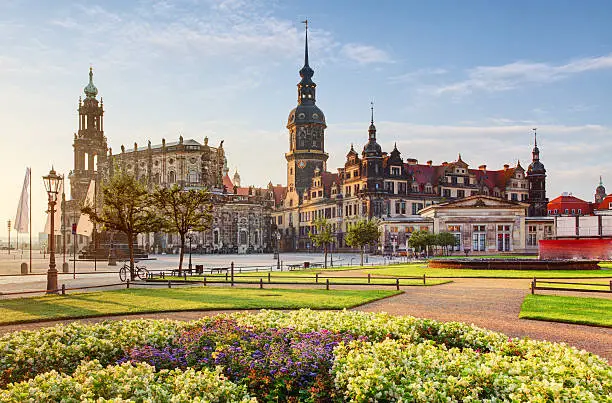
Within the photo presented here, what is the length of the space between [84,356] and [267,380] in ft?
12.4

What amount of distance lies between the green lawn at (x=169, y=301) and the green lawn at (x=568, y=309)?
5.92m

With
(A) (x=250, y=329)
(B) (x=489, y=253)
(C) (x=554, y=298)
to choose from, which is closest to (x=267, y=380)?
(A) (x=250, y=329)

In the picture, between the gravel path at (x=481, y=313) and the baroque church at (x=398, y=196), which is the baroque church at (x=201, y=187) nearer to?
the baroque church at (x=398, y=196)

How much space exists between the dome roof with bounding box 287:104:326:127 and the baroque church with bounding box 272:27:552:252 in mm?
200

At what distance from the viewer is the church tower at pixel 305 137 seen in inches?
4572

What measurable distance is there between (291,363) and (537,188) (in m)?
105

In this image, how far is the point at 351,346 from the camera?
10422 mm

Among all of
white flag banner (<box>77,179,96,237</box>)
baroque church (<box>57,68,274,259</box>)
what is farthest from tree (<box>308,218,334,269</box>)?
baroque church (<box>57,68,274,259</box>)

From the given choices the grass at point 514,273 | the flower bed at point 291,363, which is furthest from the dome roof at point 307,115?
the flower bed at point 291,363

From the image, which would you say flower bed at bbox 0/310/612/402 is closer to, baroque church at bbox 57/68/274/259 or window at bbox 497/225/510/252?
window at bbox 497/225/510/252

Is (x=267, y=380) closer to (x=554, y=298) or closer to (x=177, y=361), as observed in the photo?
(x=177, y=361)

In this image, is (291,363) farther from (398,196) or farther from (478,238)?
(398,196)

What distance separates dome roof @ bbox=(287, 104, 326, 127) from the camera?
4562 inches

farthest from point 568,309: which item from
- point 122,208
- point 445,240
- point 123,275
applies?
point 445,240
